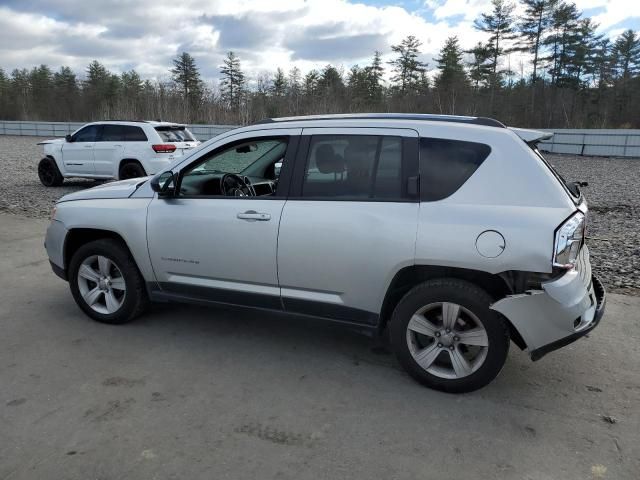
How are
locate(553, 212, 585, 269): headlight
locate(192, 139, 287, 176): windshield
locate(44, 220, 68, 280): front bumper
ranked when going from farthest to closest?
locate(44, 220, 68, 280): front bumper, locate(192, 139, 287, 176): windshield, locate(553, 212, 585, 269): headlight

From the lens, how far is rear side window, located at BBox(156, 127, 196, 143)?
11625 millimetres

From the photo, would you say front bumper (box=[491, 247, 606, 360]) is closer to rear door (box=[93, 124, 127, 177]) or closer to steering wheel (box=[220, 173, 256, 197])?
steering wheel (box=[220, 173, 256, 197])

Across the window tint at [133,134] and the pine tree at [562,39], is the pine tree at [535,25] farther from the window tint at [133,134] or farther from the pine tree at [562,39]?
the window tint at [133,134]

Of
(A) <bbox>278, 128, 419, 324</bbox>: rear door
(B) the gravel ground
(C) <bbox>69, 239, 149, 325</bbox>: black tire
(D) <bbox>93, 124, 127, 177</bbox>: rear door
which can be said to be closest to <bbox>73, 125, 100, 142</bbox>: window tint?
(D) <bbox>93, 124, 127, 177</bbox>: rear door

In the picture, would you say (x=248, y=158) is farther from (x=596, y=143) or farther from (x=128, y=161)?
(x=596, y=143)

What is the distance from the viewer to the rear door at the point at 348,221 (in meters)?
3.36

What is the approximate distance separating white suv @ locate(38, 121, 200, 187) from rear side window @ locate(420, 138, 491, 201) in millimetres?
9047

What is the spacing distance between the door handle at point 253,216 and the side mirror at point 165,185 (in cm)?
70

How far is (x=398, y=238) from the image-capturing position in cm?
330

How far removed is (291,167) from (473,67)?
46.9 m

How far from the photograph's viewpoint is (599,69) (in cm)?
4156

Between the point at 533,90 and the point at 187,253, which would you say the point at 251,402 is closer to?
the point at 187,253

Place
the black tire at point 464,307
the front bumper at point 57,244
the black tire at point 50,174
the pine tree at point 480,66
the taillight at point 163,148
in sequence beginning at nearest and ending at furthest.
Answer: the black tire at point 464,307 < the front bumper at point 57,244 < the taillight at point 163,148 < the black tire at point 50,174 < the pine tree at point 480,66

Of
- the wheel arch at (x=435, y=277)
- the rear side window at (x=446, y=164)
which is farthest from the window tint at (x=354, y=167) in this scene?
the wheel arch at (x=435, y=277)
